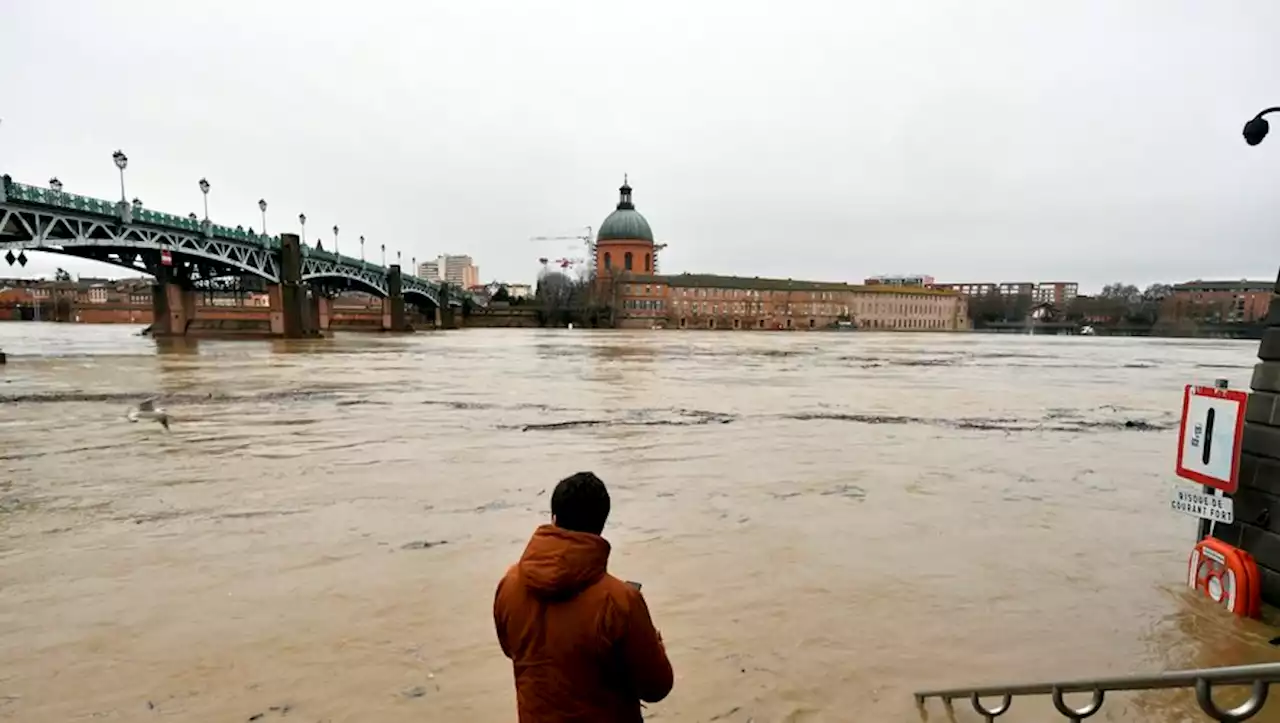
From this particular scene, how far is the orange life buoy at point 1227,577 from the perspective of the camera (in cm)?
631

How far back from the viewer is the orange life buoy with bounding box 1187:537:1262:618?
6309 millimetres

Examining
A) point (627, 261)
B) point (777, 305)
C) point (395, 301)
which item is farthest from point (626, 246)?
point (395, 301)

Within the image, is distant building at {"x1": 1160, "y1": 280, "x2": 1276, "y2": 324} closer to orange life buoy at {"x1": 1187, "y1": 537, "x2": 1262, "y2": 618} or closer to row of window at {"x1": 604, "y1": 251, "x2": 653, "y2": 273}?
row of window at {"x1": 604, "y1": 251, "x2": 653, "y2": 273}

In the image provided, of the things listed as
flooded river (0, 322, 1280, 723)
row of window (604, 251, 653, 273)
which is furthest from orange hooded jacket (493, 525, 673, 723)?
row of window (604, 251, 653, 273)

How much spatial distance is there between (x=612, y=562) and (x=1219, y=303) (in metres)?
222

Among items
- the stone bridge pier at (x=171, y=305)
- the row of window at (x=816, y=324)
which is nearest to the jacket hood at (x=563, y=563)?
the stone bridge pier at (x=171, y=305)

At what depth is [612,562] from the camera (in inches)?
298

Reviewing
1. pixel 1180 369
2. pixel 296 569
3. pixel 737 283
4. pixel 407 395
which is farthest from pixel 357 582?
pixel 737 283

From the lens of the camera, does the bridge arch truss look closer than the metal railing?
No

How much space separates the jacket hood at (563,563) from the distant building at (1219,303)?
194 meters

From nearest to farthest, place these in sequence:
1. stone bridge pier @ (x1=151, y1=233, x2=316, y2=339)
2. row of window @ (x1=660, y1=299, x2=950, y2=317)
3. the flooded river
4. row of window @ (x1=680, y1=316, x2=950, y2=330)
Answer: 1. the flooded river
2. stone bridge pier @ (x1=151, y1=233, x2=316, y2=339)
3. row of window @ (x1=680, y1=316, x2=950, y2=330)
4. row of window @ (x1=660, y1=299, x2=950, y2=317)

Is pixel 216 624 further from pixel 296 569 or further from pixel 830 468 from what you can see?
pixel 830 468

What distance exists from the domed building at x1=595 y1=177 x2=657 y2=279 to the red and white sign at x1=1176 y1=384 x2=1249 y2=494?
15193cm

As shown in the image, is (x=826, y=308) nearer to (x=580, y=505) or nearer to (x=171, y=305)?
(x=171, y=305)
